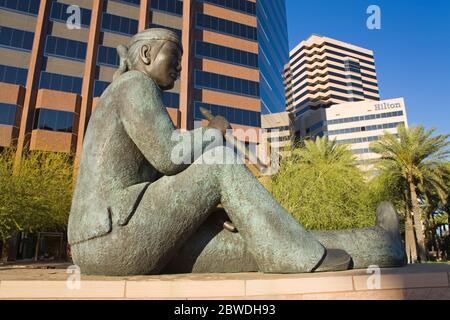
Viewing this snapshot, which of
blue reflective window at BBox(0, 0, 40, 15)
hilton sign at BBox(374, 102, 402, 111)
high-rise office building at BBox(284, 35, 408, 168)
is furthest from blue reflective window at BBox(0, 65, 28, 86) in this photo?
hilton sign at BBox(374, 102, 402, 111)

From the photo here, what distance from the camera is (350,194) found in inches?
696

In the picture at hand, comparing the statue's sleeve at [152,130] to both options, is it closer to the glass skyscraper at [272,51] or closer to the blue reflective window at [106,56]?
the blue reflective window at [106,56]

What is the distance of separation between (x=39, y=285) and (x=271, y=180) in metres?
15.3

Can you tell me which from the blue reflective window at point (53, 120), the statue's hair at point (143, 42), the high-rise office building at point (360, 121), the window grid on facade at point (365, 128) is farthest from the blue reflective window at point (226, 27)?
the window grid on facade at point (365, 128)

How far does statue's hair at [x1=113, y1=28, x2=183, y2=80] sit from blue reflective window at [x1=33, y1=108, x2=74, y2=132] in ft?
79.2

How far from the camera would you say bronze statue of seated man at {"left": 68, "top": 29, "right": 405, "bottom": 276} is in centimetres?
242

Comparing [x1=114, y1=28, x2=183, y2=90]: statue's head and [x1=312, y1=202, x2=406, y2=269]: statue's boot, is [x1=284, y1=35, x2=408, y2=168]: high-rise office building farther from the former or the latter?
[x1=114, y1=28, x2=183, y2=90]: statue's head

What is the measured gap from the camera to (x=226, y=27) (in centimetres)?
3350

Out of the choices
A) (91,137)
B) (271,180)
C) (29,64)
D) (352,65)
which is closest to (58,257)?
(29,64)

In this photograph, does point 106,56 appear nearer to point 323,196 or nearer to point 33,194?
point 33,194

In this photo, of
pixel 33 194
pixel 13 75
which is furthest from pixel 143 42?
pixel 13 75

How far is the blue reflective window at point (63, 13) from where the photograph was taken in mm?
27547
